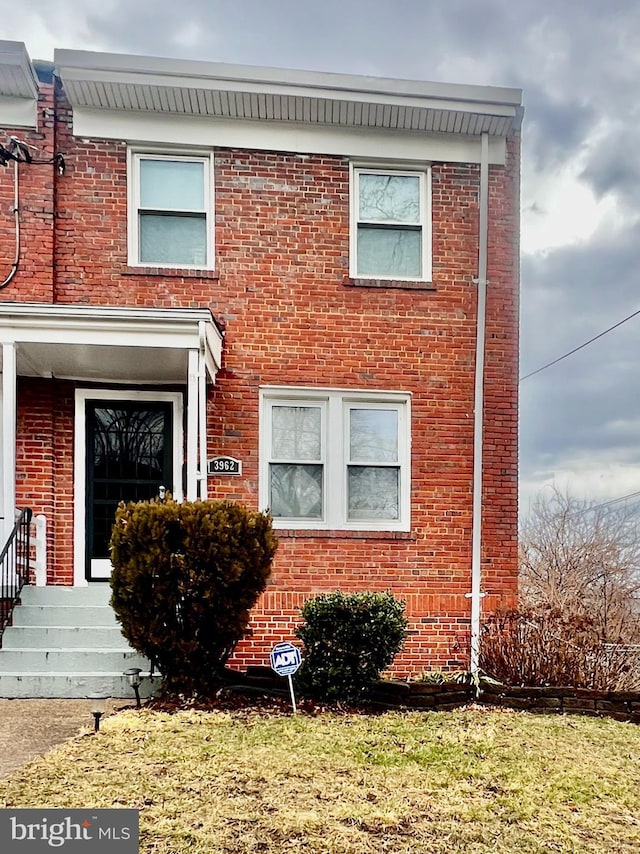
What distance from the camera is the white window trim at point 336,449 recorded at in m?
7.83

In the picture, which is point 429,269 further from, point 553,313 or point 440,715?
point 553,313

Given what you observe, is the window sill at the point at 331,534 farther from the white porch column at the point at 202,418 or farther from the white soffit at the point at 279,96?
the white soffit at the point at 279,96

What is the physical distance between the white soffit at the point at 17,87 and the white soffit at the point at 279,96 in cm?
36

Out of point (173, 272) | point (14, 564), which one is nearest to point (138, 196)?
point (173, 272)

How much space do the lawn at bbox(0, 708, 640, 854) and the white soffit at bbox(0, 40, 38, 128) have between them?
6487mm

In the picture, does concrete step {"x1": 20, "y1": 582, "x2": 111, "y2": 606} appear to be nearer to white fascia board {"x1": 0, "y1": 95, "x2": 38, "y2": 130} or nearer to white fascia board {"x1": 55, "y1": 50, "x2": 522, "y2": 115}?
white fascia board {"x1": 0, "y1": 95, "x2": 38, "y2": 130}

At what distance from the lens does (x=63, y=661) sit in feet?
20.4

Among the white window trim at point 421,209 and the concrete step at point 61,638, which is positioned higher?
the white window trim at point 421,209

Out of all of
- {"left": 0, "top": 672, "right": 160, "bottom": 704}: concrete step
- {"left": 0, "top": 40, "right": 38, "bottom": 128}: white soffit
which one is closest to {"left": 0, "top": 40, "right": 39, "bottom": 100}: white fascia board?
{"left": 0, "top": 40, "right": 38, "bottom": 128}: white soffit

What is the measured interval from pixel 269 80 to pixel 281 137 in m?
0.62

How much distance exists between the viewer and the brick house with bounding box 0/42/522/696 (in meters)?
7.62

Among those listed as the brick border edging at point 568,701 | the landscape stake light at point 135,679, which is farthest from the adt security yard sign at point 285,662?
the brick border edging at point 568,701

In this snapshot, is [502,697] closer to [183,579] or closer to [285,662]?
A: [285,662]

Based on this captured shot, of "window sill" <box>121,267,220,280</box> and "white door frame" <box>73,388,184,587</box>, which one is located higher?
"window sill" <box>121,267,220,280</box>
